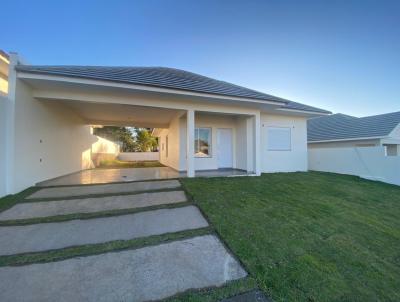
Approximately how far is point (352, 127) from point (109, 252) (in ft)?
57.1

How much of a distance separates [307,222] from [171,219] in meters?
3.08

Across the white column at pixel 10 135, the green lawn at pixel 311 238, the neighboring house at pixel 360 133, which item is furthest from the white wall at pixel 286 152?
the white column at pixel 10 135

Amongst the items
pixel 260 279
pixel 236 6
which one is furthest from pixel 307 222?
pixel 236 6

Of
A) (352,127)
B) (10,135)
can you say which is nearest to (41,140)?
(10,135)

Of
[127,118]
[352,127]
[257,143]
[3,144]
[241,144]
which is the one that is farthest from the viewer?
[352,127]

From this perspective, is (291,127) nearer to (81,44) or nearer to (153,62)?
(153,62)

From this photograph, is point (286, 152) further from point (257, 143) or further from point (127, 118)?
point (127, 118)

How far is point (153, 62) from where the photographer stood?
13359mm

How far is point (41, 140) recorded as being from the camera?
676 cm

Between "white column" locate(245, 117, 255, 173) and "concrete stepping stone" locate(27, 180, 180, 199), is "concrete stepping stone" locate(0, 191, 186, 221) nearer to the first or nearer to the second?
"concrete stepping stone" locate(27, 180, 180, 199)

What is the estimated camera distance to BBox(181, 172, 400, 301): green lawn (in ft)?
7.47

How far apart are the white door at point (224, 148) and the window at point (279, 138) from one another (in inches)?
90.5

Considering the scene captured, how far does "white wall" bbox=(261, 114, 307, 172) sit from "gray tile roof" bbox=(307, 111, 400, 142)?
464 centimetres

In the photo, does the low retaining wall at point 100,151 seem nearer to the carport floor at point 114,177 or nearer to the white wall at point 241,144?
the carport floor at point 114,177
